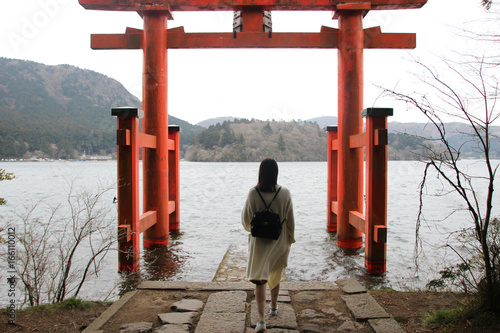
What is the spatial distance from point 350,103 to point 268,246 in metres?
5.17

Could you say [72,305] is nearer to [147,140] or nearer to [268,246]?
[268,246]

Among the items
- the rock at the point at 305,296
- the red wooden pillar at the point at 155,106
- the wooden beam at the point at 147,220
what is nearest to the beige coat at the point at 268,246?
the rock at the point at 305,296

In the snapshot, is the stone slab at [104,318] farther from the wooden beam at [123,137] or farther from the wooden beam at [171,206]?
the wooden beam at [171,206]

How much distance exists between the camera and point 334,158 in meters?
9.77

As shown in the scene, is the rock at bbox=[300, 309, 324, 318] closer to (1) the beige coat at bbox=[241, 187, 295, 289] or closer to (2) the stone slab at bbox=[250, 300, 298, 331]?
(2) the stone slab at bbox=[250, 300, 298, 331]

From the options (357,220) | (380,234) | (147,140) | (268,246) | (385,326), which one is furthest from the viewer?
(147,140)

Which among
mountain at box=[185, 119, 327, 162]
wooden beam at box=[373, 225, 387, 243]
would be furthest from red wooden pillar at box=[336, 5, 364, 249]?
mountain at box=[185, 119, 327, 162]

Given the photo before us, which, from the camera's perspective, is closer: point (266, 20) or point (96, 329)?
point (96, 329)

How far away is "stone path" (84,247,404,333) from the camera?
3373 millimetres

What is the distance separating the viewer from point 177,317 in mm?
3633

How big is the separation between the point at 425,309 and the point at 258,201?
224 cm

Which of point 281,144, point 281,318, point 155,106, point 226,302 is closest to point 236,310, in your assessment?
point 226,302

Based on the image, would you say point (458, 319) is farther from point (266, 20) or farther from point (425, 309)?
point (266, 20)

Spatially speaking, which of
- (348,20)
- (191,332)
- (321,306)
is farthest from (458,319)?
(348,20)
